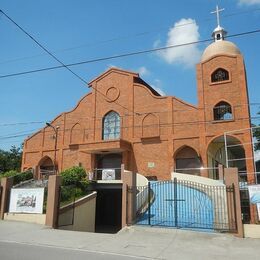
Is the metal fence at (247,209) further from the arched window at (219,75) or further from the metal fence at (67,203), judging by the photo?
the arched window at (219,75)

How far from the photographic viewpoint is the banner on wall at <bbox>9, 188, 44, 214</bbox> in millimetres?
18938

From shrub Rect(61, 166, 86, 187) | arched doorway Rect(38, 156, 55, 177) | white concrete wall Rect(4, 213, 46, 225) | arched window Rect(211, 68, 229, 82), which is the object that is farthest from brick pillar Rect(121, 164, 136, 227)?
arched doorway Rect(38, 156, 55, 177)

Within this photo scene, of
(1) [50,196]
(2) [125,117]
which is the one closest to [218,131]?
(2) [125,117]

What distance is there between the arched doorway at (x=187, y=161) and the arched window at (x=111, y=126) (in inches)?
263

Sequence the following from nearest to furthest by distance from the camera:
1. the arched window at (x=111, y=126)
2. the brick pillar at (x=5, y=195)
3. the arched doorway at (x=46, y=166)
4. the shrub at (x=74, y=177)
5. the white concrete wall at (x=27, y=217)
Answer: the white concrete wall at (x=27, y=217), the brick pillar at (x=5, y=195), the shrub at (x=74, y=177), the arched window at (x=111, y=126), the arched doorway at (x=46, y=166)

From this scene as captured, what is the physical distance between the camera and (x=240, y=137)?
25906 mm

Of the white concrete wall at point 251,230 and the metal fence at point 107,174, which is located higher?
the metal fence at point 107,174

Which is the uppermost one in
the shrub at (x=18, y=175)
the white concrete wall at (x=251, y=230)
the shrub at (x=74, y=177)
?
the shrub at (x=18, y=175)

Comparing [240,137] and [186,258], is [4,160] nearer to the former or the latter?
[240,137]

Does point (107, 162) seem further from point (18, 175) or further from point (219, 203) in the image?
point (219, 203)

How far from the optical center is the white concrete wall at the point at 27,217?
18.3 meters

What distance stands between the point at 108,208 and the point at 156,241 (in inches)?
654

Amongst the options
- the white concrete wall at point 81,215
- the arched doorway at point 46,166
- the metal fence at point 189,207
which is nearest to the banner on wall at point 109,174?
the white concrete wall at point 81,215

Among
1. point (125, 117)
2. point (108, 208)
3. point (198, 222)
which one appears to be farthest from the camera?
point (125, 117)
